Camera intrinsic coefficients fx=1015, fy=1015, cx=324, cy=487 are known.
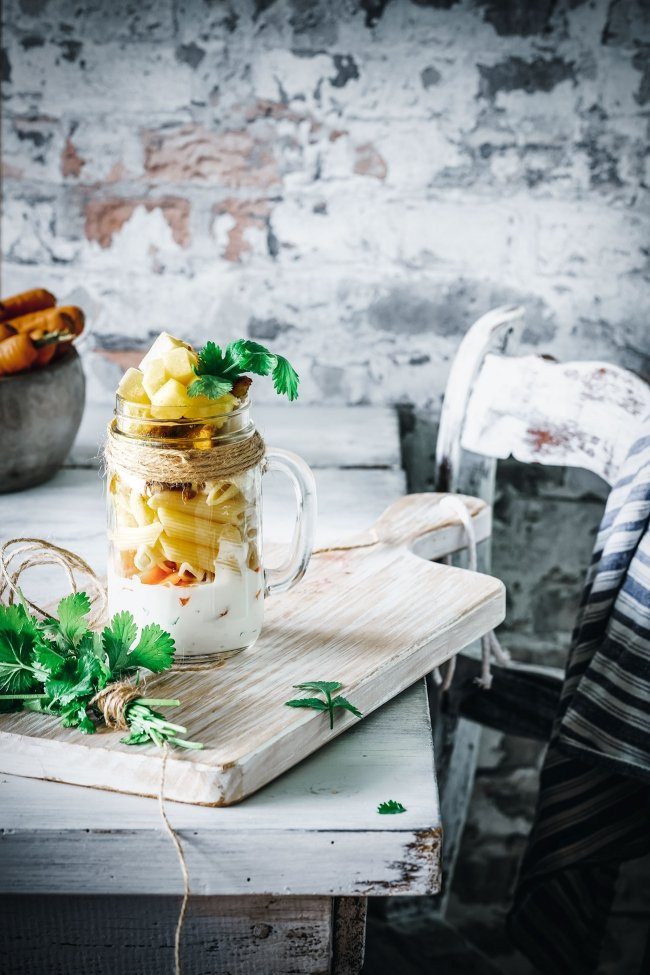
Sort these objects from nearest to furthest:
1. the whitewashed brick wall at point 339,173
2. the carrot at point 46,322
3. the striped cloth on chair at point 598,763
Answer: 1. the striped cloth on chair at point 598,763
2. the carrot at point 46,322
3. the whitewashed brick wall at point 339,173

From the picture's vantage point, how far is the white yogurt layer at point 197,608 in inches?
31.3

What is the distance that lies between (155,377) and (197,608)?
18 centimetres

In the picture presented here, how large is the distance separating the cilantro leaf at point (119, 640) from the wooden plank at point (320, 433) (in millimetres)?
710

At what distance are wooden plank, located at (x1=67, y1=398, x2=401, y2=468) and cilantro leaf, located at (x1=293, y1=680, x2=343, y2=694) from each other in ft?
2.41

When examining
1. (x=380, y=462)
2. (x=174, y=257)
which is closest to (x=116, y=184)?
(x=174, y=257)

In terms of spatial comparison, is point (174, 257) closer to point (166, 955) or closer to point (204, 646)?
point (204, 646)

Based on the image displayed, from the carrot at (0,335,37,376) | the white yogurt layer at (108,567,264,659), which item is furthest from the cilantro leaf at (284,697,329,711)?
the carrot at (0,335,37,376)

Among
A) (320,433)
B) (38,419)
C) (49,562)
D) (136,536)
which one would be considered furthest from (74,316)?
(136,536)

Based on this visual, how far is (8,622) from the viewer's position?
0.78 metres

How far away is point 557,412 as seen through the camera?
1296 mm

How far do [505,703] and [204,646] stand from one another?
2.39 feet

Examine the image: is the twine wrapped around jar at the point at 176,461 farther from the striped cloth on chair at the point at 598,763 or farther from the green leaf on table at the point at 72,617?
the striped cloth on chair at the point at 598,763

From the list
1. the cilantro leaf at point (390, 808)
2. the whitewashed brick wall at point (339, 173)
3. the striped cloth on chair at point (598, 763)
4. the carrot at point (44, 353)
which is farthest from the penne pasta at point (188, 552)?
the whitewashed brick wall at point (339, 173)

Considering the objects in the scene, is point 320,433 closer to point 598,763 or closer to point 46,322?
point 46,322
